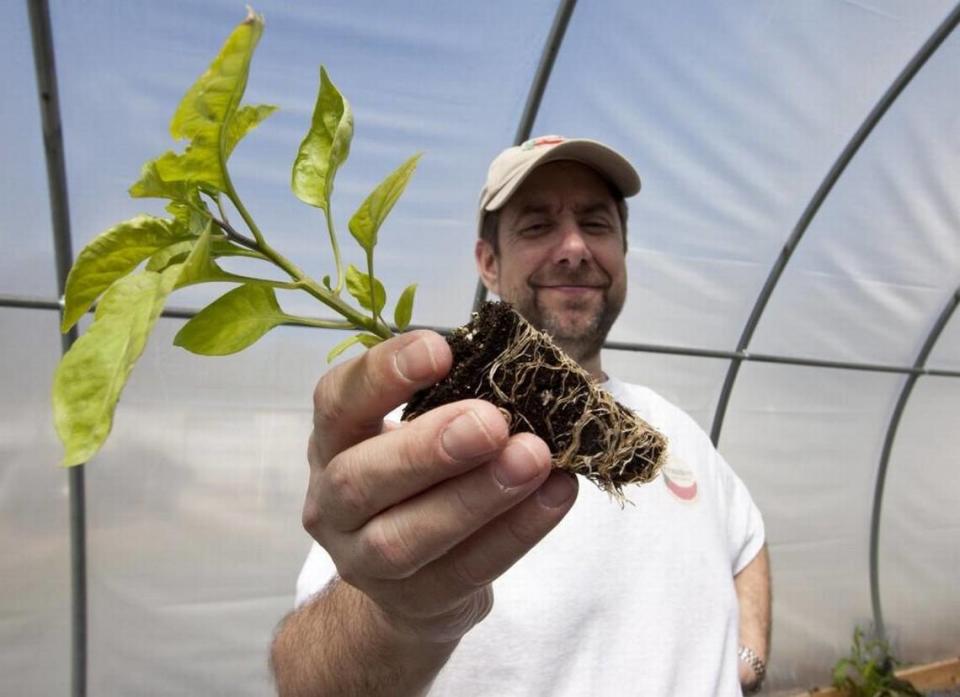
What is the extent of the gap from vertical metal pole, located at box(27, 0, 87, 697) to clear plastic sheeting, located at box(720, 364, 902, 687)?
13.0ft

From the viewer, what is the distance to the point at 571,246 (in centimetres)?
201

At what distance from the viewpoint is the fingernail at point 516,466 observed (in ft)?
2.78

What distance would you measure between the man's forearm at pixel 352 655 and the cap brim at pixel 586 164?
1122mm

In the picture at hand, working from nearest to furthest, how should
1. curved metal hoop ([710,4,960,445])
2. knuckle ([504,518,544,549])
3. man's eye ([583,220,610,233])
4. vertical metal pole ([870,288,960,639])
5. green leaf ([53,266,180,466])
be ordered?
green leaf ([53,266,180,466]) < knuckle ([504,518,544,549]) < man's eye ([583,220,610,233]) < curved metal hoop ([710,4,960,445]) < vertical metal pole ([870,288,960,639])

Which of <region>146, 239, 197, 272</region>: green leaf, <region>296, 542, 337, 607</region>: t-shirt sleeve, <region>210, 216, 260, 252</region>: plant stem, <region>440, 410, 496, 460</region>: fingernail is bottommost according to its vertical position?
<region>296, 542, 337, 607</region>: t-shirt sleeve

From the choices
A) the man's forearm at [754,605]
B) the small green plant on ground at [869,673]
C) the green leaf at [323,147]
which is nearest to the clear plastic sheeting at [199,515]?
the man's forearm at [754,605]

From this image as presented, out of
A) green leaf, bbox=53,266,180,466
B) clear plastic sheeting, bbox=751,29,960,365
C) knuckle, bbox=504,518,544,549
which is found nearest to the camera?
green leaf, bbox=53,266,180,466

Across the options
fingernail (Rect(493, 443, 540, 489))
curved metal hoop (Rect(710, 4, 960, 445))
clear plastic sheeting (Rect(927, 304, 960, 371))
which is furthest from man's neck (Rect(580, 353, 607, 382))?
clear plastic sheeting (Rect(927, 304, 960, 371))

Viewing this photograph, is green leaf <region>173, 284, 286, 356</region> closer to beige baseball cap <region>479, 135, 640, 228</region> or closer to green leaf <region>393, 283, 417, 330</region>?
green leaf <region>393, 283, 417, 330</region>

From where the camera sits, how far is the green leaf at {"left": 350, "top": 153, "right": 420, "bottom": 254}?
950 mm

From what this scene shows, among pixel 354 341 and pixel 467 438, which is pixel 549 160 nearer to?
pixel 354 341

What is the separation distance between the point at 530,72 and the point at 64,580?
3295mm

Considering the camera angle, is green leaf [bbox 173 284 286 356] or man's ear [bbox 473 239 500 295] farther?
man's ear [bbox 473 239 500 295]

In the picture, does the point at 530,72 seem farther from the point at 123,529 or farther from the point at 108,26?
the point at 123,529
